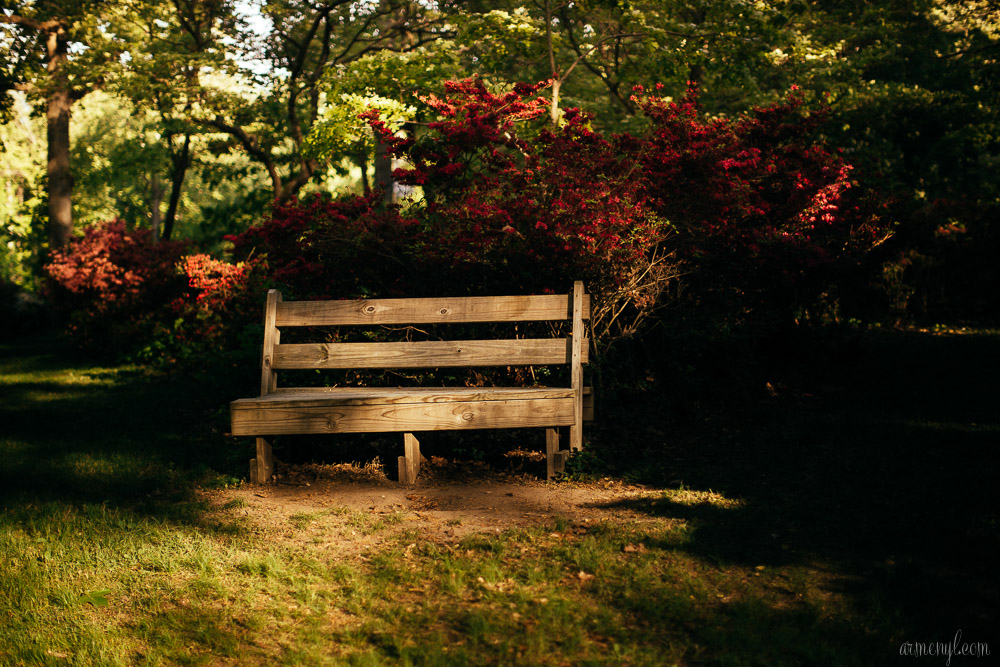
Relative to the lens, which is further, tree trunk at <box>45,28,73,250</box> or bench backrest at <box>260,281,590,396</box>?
tree trunk at <box>45,28,73,250</box>

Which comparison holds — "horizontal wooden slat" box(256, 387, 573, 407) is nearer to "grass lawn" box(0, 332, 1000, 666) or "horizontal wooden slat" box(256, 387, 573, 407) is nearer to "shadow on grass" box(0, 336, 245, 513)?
"grass lawn" box(0, 332, 1000, 666)

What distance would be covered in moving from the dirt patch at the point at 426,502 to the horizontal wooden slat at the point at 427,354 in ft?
2.51

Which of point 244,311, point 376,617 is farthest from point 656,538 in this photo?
point 244,311

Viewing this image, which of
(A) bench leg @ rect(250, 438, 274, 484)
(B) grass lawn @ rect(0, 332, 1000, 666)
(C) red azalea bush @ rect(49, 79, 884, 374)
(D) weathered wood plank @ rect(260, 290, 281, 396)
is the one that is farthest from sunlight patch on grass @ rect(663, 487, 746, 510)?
(D) weathered wood plank @ rect(260, 290, 281, 396)

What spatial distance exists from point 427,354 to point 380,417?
0.68 m

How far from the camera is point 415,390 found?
5410 mm

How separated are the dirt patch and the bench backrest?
0.75 meters

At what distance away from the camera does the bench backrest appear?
536cm

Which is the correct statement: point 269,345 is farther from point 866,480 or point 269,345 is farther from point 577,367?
point 866,480

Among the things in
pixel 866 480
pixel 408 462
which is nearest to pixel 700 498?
pixel 866 480

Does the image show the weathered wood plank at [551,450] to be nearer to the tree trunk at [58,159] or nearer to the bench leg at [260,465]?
the bench leg at [260,465]

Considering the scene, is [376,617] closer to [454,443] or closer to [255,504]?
[255,504]

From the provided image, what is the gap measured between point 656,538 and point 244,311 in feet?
24.2

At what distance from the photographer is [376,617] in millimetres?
3250
